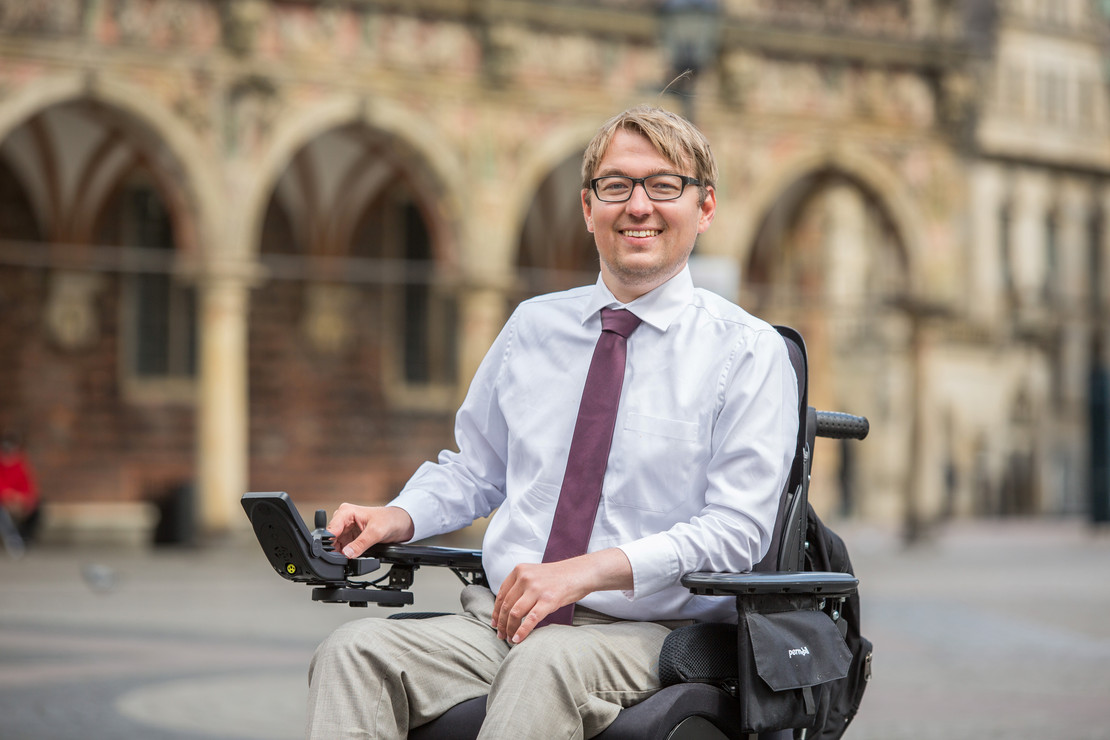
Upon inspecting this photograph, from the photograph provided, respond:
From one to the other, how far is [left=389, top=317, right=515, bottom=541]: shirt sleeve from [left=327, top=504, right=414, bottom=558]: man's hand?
37 millimetres

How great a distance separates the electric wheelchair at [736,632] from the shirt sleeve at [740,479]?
5cm

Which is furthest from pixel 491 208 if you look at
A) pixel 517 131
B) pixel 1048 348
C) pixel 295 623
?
pixel 1048 348

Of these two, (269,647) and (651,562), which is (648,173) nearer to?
(651,562)

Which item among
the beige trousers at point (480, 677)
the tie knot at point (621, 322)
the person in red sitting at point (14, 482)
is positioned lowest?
the person in red sitting at point (14, 482)

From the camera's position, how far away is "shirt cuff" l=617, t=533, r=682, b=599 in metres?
3.22

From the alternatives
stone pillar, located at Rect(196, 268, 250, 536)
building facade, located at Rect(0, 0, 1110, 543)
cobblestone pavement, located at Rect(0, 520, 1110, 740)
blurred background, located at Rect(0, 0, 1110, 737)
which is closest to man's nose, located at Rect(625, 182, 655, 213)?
cobblestone pavement, located at Rect(0, 520, 1110, 740)

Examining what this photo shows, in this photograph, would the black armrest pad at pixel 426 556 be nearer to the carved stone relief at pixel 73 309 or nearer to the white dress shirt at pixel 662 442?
the white dress shirt at pixel 662 442

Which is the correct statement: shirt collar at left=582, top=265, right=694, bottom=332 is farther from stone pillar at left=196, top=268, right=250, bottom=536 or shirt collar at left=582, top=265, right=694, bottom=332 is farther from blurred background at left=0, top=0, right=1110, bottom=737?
stone pillar at left=196, top=268, right=250, bottom=536

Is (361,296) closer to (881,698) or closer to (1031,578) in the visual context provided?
(1031,578)

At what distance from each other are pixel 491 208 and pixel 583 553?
17.0m

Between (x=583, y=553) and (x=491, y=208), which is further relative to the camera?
(x=491, y=208)

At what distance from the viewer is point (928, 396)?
23.3 metres

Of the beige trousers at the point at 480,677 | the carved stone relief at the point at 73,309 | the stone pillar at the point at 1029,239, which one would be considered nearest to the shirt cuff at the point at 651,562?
the beige trousers at the point at 480,677

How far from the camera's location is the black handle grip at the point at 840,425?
383cm
